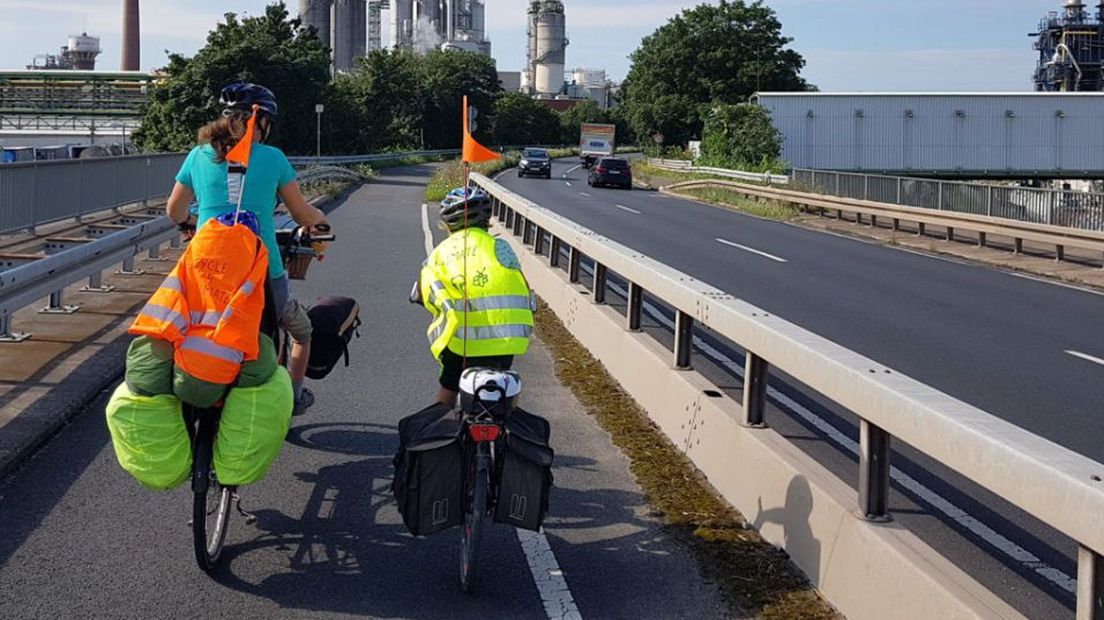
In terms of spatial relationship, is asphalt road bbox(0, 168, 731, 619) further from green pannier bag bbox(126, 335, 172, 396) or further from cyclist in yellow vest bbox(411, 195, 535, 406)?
cyclist in yellow vest bbox(411, 195, 535, 406)

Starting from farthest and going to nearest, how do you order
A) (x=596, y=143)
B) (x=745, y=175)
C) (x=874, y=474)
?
(x=596, y=143)
(x=745, y=175)
(x=874, y=474)

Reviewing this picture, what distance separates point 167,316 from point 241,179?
1.06m

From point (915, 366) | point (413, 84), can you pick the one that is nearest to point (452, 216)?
point (915, 366)

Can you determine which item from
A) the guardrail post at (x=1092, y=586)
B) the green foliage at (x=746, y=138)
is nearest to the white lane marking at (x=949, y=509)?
the guardrail post at (x=1092, y=586)

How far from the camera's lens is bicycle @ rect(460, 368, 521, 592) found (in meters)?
5.52

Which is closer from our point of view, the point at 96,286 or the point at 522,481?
the point at 522,481

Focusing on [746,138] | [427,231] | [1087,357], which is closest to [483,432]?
[1087,357]

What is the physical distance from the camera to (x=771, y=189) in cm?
3956

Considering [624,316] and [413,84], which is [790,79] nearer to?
[413,84]

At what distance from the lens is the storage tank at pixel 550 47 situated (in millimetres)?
189375

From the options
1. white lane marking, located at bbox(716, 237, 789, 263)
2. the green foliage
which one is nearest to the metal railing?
white lane marking, located at bbox(716, 237, 789, 263)

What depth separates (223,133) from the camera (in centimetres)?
641

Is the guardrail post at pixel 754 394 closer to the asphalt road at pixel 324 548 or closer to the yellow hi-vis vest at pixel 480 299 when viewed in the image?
the asphalt road at pixel 324 548

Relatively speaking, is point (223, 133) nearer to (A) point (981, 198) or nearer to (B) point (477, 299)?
(B) point (477, 299)
